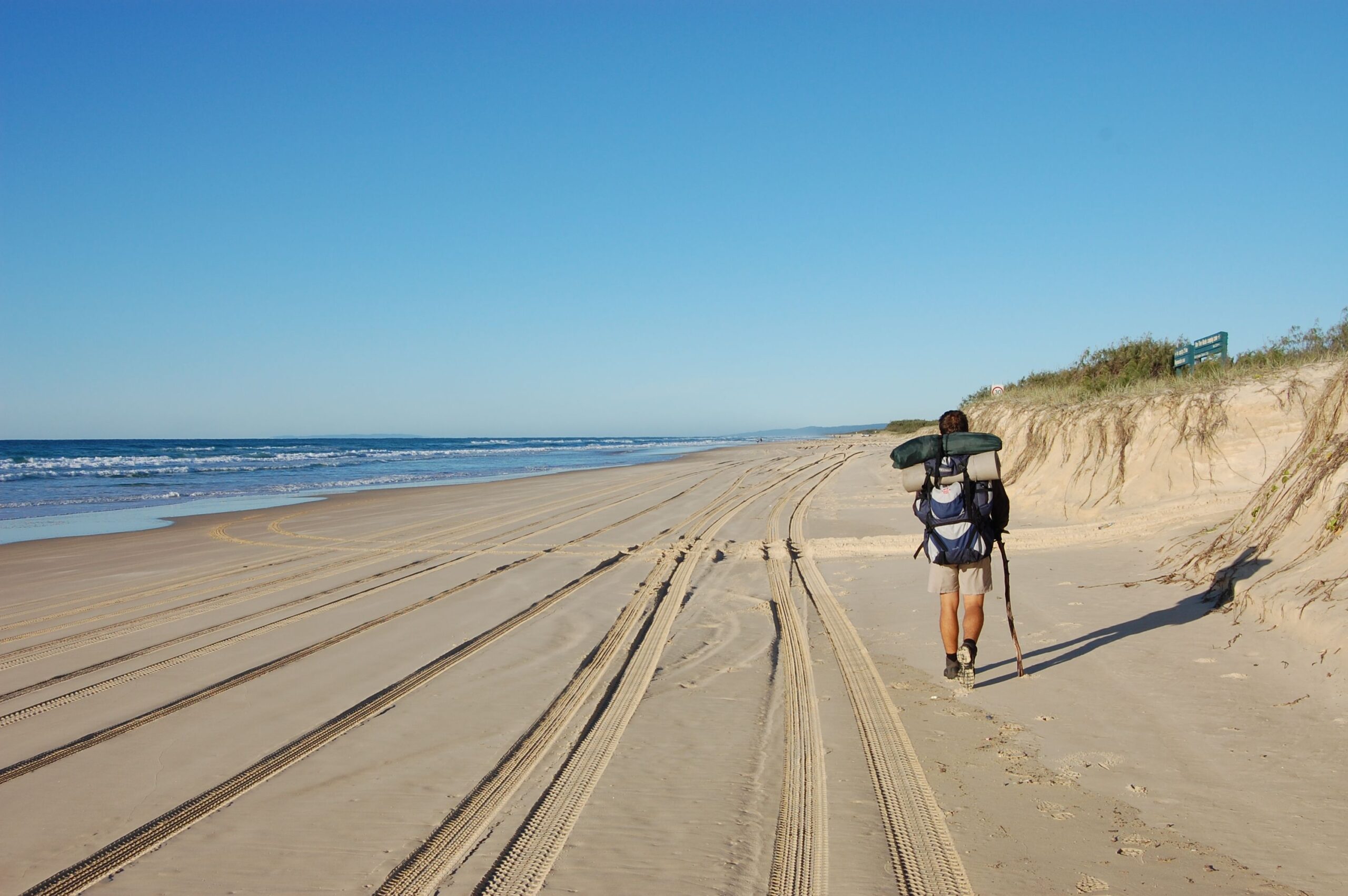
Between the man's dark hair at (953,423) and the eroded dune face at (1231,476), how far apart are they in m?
2.36

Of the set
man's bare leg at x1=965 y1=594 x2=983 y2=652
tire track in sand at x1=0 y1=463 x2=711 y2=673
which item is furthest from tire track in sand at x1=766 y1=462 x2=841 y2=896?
tire track in sand at x1=0 y1=463 x2=711 y2=673

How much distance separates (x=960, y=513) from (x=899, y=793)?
1.88 m

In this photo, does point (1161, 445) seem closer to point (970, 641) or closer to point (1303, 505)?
point (1303, 505)

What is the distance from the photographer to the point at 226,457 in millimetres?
51344

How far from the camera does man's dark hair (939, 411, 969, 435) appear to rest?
5.06 metres

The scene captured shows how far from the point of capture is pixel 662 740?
418 centimetres

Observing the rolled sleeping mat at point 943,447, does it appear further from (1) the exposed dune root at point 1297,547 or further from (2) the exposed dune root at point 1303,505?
(2) the exposed dune root at point 1303,505

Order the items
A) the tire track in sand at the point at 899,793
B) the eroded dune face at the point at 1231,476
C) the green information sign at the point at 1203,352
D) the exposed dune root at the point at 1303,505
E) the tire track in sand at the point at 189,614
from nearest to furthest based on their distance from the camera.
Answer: the tire track in sand at the point at 899,793 < the eroded dune face at the point at 1231,476 < the exposed dune root at the point at 1303,505 < the tire track in sand at the point at 189,614 < the green information sign at the point at 1203,352

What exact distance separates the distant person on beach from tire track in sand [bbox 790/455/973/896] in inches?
20.1

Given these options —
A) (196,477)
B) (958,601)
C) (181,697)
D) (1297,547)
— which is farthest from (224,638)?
(196,477)

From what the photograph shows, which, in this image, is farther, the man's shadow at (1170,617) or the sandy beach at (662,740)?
the man's shadow at (1170,617)

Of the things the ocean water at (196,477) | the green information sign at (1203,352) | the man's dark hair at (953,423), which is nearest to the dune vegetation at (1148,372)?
the green information sign at (1203,352)

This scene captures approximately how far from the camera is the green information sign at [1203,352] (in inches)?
514

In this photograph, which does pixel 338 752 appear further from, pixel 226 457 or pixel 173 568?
pixel 226 457
